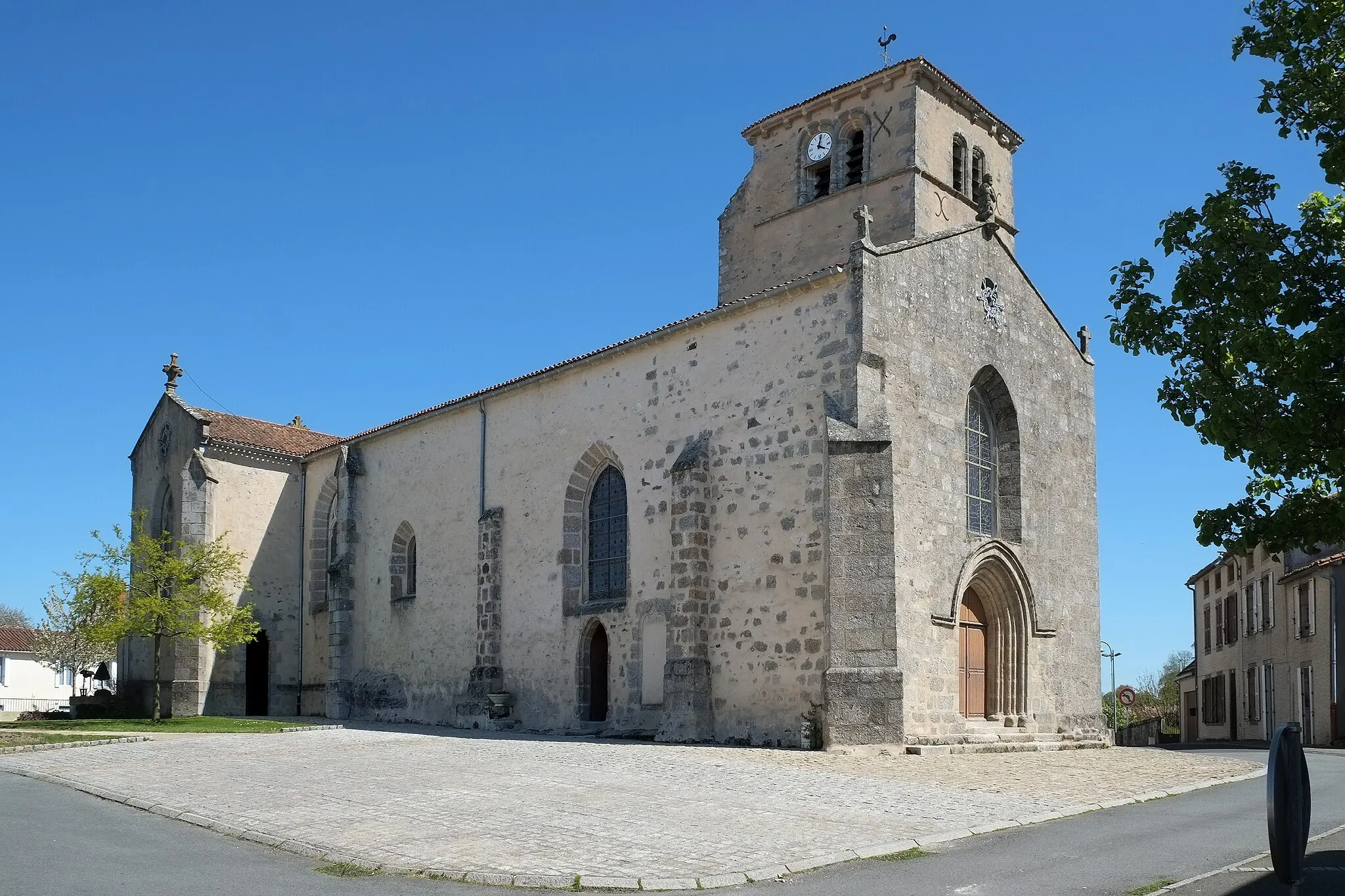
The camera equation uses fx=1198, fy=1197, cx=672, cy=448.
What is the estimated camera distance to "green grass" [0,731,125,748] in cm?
2003

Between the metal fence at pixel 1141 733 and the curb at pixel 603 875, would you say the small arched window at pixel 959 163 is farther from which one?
the metal fence at pixel 1141 733

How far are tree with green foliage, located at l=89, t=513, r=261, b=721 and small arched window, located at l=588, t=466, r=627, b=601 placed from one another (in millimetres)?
10120

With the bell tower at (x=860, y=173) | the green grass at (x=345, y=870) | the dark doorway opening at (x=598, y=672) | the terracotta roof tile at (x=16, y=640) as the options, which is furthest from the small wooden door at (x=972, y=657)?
the terracotta roof tile at (x=16, y=640)

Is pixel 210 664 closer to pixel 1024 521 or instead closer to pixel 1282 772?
pixel 1024 521

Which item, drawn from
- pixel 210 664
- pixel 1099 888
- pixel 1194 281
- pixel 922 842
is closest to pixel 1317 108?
pixel 1194 281

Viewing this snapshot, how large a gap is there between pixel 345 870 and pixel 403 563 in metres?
19.9

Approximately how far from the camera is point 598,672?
899 inches

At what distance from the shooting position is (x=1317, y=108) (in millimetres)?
8094

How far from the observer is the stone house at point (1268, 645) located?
99.4 feet

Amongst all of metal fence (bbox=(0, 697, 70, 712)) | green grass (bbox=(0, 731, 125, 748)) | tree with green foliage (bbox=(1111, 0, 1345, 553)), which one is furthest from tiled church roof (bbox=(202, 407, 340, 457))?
metal fence (bbox=(0, 697, 70, 712))

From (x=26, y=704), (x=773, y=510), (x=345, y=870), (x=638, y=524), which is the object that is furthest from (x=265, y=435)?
(x=26, y=704)

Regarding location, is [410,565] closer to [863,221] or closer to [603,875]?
[863,221]

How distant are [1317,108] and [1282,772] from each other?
15.8 feet

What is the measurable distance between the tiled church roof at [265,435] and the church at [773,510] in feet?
1.25
